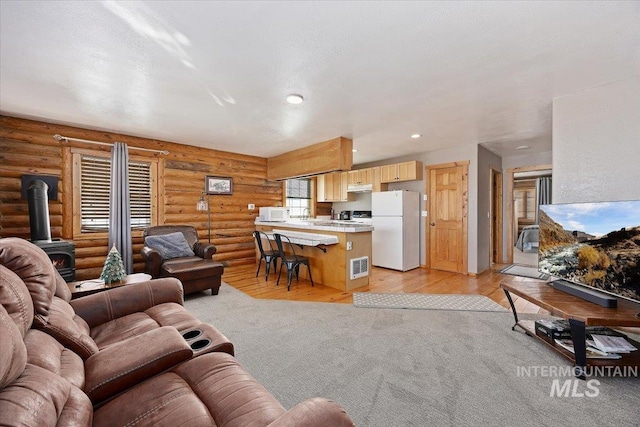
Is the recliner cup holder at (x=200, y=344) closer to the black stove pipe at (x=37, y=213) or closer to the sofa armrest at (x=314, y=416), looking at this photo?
the sofa armrest at (x=314, y=416)

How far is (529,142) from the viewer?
15.3 ft

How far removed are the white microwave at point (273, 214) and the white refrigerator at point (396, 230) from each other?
6.24 ft

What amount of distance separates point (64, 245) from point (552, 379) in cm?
506

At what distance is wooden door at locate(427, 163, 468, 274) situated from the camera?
16.7 feet

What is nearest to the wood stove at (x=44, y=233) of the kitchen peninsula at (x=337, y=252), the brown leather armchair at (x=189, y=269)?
the brown leather armchair at (x=189, y=269)

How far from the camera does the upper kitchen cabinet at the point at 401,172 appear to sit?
559 cm

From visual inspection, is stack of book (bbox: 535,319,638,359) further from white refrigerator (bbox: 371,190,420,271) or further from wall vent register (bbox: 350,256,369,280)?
A: white refrigerator (bbox: 371,190,420,271)

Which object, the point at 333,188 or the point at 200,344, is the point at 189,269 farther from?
the point at 333,188

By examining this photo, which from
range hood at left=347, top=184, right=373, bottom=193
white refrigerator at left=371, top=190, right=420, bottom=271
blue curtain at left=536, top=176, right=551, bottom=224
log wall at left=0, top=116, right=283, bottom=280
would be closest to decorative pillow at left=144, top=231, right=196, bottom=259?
log wall at left=0, top=116, right=283, bottom=280

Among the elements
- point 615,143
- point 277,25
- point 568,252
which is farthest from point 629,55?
point 277,25

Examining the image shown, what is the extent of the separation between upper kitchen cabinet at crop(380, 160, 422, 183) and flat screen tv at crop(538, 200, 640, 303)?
301 centimetres

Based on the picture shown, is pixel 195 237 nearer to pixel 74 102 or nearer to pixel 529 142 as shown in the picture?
pixel 74 102

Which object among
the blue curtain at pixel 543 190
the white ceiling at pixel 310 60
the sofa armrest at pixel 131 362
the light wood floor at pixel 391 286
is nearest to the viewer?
the sofa armrest at pixel 131 362

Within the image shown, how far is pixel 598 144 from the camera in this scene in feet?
8.41
